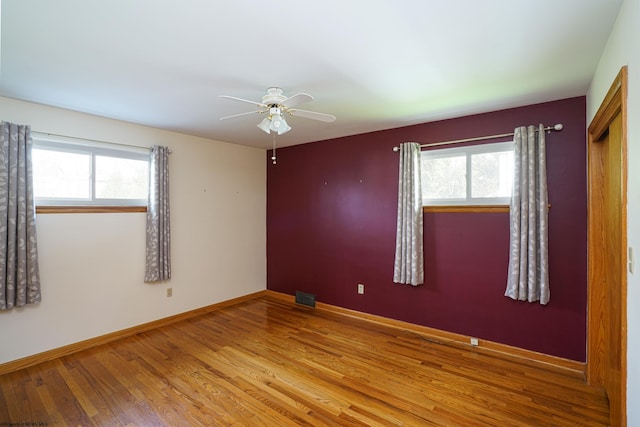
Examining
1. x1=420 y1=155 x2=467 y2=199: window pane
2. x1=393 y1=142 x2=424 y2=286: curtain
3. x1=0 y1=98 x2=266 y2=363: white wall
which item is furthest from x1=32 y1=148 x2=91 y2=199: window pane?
x1=420 y1=155 x2=467 y2=199: window pane

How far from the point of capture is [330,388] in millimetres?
2398

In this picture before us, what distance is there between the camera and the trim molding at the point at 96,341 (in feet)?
8.88

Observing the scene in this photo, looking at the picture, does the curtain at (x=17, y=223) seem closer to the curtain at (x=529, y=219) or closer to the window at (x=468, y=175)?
the window at (x=468, y=175)

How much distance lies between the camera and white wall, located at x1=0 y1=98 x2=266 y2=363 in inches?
113

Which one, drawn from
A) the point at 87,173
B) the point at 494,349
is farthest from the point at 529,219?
the point at 87,173

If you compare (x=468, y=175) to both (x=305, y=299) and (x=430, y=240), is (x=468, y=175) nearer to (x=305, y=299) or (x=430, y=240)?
(x=430, y=240)

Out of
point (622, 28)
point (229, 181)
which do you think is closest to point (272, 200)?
point (229, 181)

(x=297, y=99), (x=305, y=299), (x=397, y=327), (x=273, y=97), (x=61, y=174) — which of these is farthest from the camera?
(x=305, y=299)

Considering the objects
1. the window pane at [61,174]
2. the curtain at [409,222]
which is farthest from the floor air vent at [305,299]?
the window pane at [61,174]

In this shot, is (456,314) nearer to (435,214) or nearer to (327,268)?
(435,214)

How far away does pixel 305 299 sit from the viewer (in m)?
4.51

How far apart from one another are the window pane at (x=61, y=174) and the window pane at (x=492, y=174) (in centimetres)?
405

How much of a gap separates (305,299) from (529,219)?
300 cm

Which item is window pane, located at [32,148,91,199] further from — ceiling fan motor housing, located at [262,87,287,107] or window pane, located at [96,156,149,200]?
ceiling fan motor housing, located at [262,87,287,107]
